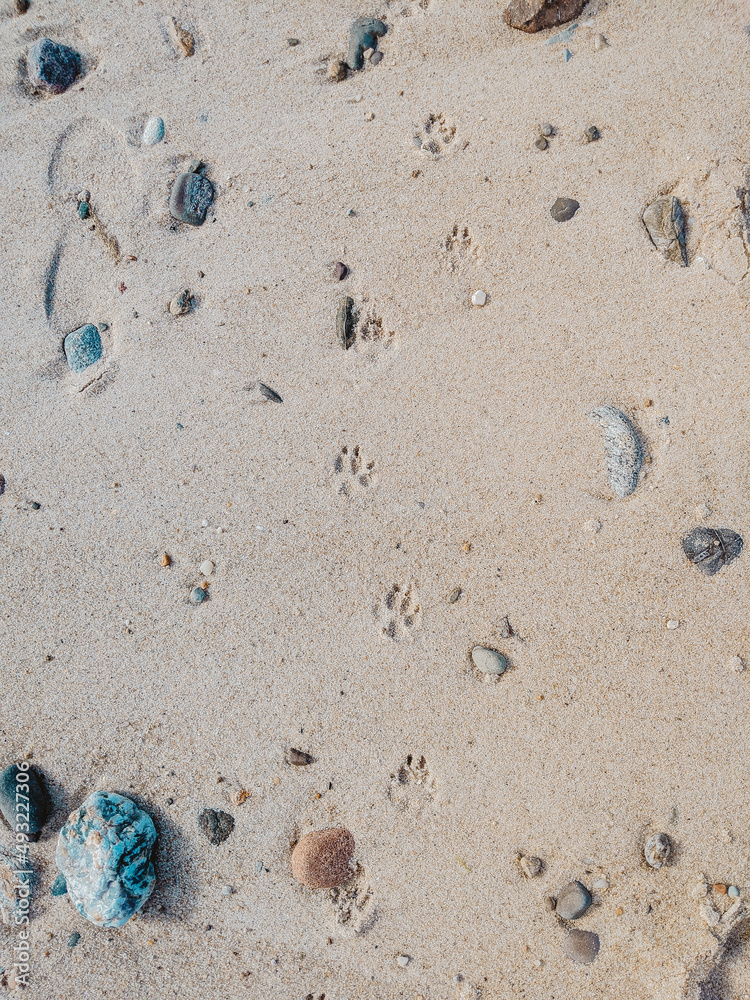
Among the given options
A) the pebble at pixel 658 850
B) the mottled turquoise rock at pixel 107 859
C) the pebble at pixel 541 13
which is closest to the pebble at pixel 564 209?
the pebble at pixel 541 13

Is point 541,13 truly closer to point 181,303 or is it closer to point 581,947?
point 181,303

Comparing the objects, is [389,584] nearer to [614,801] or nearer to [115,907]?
[614,801]

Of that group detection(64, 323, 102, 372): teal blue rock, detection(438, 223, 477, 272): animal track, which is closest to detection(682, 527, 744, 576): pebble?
detection(438, 223, 477, 272): animal track

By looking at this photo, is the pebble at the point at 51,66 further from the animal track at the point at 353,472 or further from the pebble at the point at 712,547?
the pebble at the point at 712,547

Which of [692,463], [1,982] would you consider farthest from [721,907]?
[1,982]

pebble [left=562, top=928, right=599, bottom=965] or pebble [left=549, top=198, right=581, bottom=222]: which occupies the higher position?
pebble [left=549, top=198, right=581, bottom=222]

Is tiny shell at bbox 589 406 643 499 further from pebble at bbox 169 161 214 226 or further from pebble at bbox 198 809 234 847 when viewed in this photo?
pebble at bbox 198 809 234 847

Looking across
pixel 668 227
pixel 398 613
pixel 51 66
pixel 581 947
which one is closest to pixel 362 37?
pixel 51 66
